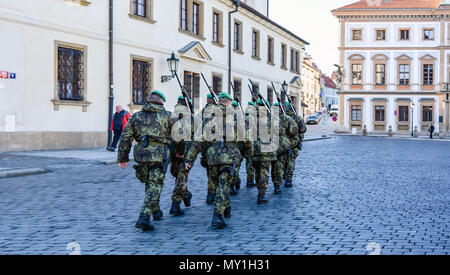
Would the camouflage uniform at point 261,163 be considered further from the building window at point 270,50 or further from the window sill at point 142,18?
the building window at point 270,50

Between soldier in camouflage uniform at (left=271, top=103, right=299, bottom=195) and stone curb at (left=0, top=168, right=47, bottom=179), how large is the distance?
5.96 m

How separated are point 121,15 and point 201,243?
55.7 feet

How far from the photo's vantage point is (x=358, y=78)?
56062mm

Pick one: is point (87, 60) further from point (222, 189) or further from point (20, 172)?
point (222, 189)

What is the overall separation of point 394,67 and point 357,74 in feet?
13.0

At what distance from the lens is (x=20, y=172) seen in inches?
469

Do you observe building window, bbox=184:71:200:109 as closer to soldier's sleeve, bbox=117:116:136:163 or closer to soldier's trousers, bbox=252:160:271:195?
soldier's trousers, bbox=252:160:271:195

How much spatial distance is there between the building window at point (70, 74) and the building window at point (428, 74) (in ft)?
147

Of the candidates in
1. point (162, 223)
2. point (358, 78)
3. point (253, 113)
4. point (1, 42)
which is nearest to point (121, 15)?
point (1, 42)

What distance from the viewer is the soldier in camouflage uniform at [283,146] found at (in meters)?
9.70

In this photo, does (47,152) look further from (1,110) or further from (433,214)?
(433,214)

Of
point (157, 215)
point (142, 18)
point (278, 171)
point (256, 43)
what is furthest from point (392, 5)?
point (157, 215)

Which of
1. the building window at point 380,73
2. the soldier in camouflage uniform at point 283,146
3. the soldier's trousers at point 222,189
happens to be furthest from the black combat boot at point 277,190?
the building window at point 380,73

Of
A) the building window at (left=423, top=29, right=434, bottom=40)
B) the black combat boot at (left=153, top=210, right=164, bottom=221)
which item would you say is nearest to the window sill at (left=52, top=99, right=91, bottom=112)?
the black combat boot at (left=153, top=210, right=164, bottom=221)
